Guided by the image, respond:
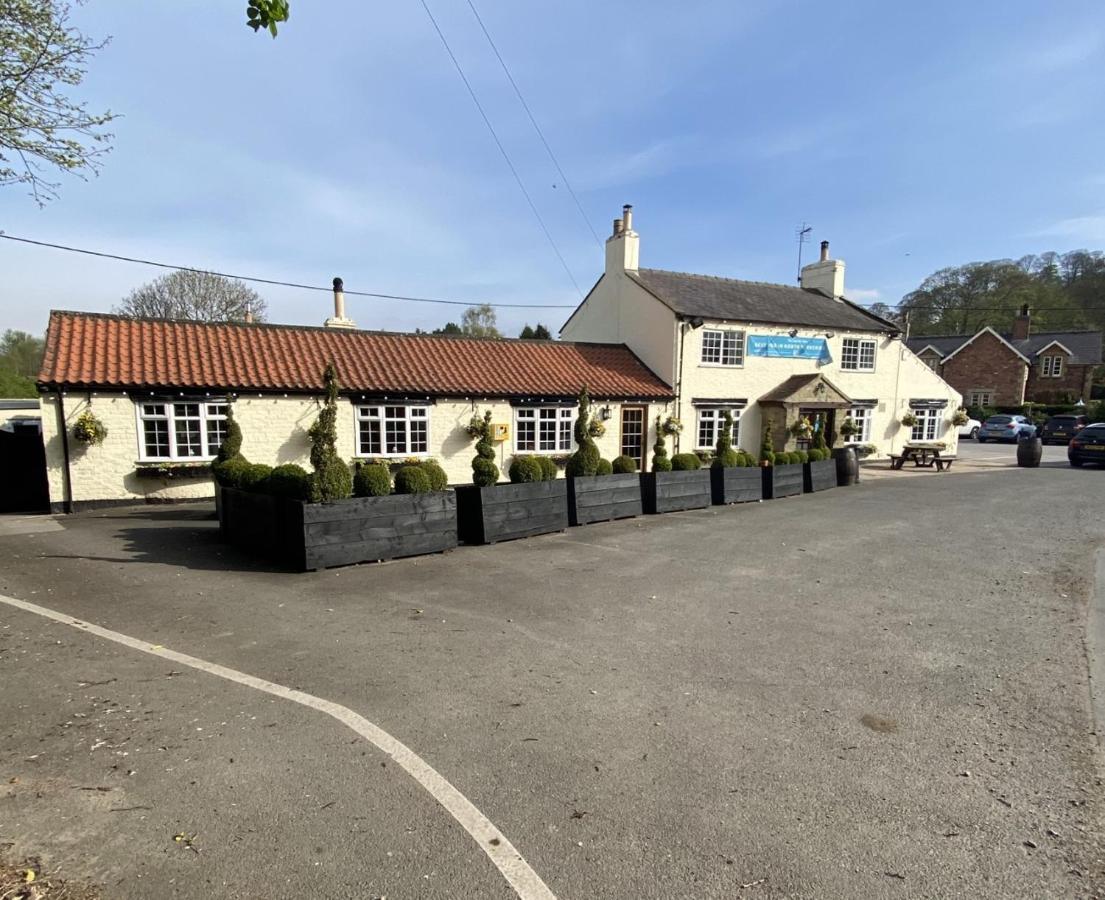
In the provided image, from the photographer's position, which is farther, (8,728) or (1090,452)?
(1090,452)

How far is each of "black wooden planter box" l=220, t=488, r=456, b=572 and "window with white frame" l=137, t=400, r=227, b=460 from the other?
5.86m

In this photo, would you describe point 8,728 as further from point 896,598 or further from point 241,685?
point 896,598

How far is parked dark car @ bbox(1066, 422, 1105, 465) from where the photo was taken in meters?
23.1

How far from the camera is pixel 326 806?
10.9ft

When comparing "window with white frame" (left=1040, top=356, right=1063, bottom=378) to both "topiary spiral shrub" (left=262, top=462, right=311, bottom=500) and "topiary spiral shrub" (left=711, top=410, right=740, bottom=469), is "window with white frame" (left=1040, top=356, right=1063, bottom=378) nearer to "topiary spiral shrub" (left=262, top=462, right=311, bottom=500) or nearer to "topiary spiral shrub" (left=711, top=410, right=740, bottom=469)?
"topiary spiral shrub" (left=711, top=410, right=740, bottom=469)

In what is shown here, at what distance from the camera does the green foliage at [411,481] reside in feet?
31.9

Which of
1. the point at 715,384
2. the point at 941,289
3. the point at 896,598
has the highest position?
the point at 941,289

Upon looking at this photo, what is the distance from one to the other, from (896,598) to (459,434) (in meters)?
12.9

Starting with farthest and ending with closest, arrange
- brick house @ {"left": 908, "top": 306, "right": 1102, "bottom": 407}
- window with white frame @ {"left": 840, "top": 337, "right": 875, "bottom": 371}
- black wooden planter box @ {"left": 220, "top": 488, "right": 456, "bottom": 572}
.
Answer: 1. brick house @ {"left": 908, "top": 306, "right": 1102, "bottom": 407}
2. window with white frame @ {"left": 840, "top": 337, "right": 875, "bottom": 371}
3. black wooden planter box @ {"left": 220, "top": 488, "right": 456, "bottom": 572}

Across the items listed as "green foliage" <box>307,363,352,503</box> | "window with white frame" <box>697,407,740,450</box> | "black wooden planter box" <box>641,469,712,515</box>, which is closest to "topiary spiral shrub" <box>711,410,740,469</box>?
"black wooden planter box" <box>641,469,712,515</box>

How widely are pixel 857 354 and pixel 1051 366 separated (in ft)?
121

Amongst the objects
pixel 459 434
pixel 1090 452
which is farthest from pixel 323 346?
pixel 1090 452

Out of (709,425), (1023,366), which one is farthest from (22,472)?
(1023,366)

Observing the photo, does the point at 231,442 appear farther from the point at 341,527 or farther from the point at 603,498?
the point at 603,498
